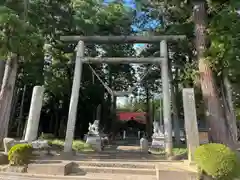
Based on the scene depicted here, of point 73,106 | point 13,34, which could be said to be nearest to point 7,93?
point 13,34

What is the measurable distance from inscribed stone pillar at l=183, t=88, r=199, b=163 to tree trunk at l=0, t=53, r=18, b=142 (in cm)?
787

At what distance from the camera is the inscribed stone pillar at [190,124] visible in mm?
6498

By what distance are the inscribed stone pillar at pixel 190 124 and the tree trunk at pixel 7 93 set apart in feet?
25.8

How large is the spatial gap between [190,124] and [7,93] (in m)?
8.19

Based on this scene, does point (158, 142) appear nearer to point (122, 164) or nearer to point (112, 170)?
point (122, 164)

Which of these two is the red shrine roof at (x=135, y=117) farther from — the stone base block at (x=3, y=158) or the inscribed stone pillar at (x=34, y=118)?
the stone base block at (x=3, y=158)

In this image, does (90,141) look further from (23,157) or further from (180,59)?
(180,59)

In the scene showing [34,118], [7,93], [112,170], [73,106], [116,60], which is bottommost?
[112,170]

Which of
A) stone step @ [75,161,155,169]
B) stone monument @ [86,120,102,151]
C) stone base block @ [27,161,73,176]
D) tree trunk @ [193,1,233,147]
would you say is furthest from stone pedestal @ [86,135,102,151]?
stone base block @ [27,161,73,176]

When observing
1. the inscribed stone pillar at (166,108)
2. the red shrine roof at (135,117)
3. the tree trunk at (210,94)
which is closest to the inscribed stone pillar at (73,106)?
the inscribed stone pillar at (166,108)

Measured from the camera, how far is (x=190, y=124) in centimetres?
684

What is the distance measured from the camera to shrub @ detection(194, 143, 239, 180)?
201 inches

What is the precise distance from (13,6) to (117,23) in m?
6.67

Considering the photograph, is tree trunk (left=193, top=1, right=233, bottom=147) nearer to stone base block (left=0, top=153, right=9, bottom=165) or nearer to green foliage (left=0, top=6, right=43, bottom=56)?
stone base block (left=0, top=153, right=9, bottom=165)
